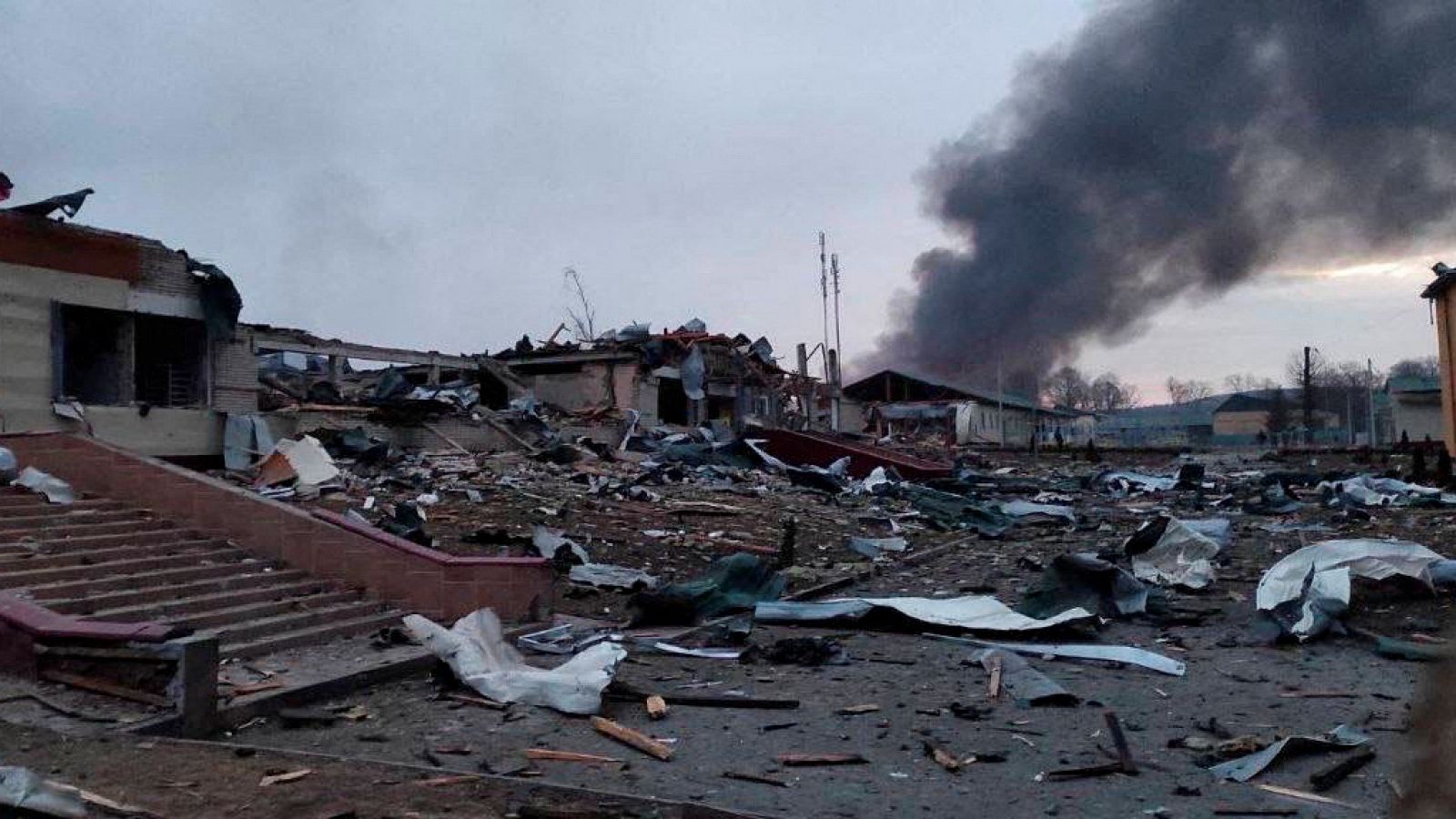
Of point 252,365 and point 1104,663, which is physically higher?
point 252,365

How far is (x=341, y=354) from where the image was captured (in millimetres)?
24750

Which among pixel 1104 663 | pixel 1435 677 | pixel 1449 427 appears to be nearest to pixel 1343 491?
pixel 1449 427

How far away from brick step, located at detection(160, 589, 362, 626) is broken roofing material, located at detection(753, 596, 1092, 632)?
3829mm

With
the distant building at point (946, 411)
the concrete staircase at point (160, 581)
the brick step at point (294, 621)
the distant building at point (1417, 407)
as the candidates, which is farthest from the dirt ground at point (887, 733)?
the distant building at point (1417, 407)

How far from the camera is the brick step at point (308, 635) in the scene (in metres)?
8.09

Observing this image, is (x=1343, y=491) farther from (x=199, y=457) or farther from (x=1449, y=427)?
(x=199, y=457)

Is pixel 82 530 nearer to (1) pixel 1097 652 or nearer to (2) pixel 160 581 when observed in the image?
(2) pixel 160 581

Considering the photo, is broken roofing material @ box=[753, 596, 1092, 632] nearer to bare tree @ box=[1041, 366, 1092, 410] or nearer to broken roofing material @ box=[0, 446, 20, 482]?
broken roofing material @ box=[0, 446, 20, 482]

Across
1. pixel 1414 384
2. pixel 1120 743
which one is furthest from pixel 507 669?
pixel 1414 384

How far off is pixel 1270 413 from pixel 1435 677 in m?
76.5

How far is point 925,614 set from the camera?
9.95 meters

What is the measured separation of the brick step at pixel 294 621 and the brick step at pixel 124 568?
3.96 ft

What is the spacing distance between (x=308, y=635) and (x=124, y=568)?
1864 millimetres

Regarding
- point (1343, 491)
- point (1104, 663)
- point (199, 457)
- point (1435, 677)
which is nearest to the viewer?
point (1435, 677)
